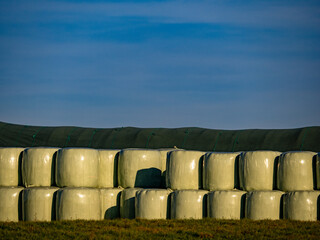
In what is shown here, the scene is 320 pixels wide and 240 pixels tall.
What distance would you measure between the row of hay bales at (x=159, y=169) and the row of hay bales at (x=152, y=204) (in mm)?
337

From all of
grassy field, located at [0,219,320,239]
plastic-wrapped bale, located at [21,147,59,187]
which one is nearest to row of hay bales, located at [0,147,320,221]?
plastic-wrapped bale, located at [21,147,59,187]

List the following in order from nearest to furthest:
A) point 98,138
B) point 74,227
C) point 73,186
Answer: point 74,227 < point 73,186 < point 98,138

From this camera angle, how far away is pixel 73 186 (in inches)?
480

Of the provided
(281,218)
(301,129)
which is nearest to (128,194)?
(281,218)

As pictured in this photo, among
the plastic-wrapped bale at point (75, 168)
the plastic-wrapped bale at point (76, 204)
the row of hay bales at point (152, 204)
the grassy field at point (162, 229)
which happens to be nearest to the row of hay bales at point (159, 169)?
the plastic-wrapped bale at point (75, 168)

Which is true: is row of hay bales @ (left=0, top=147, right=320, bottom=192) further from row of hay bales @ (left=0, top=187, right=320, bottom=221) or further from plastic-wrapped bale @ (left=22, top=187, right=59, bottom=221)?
plastic-wrapped bale @ (left=22, top=187, right=59, bottom=221)

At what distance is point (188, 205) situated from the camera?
11516 mm

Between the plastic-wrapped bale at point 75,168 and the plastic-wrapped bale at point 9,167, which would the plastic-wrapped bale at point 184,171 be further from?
the plastic-wrapped bale at point 9,167

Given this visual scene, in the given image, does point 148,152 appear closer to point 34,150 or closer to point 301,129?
point 34,150

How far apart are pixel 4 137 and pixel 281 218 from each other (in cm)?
1585

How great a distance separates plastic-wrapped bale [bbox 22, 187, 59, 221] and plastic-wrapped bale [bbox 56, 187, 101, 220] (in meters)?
0.23

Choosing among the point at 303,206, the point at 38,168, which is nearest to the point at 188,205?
the point at 303,206

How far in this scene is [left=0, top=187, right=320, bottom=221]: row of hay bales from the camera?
11.3m

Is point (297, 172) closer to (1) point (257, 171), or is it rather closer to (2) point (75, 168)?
(1) point (257, 171)
